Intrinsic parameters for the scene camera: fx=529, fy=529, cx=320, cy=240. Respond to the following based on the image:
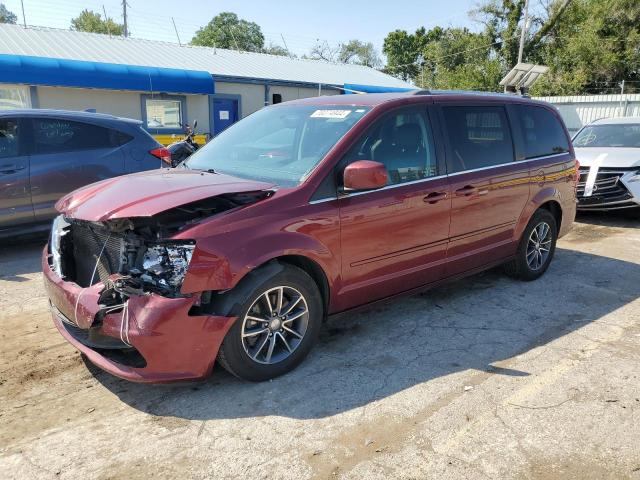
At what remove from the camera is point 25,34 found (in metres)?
17.5

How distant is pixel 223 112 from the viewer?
20.2 m

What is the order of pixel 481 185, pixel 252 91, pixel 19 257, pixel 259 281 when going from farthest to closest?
pixel 252 91, pixel 19 257, pixel 481 185, pixel 259 281

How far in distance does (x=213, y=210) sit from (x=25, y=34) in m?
18.1

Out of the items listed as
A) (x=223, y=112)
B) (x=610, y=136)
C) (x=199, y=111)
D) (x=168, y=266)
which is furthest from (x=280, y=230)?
(x=223, y=112)

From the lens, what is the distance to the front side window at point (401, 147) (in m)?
3.88

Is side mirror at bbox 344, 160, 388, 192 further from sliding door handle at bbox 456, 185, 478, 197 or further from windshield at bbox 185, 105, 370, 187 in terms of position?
sliding door handle at bbox 456, 185, 478, 197

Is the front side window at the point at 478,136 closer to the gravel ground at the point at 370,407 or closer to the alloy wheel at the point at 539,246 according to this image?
the alloy wheel at the point at 539,246

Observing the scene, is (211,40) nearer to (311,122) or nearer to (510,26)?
(510,26)

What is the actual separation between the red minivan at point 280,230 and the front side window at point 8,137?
307 centimetres

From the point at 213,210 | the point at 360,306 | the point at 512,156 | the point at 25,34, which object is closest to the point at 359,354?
the point at 360,306

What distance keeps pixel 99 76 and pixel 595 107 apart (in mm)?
18702

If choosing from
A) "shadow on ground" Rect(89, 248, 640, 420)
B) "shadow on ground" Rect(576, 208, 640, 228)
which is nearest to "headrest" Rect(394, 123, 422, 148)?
"shadow on ground" Rect(89, 248, 640, 420)

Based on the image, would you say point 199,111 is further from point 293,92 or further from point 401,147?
point 401,147

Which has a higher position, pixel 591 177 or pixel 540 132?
pixel 540 132
